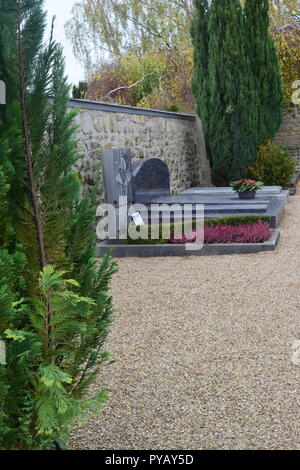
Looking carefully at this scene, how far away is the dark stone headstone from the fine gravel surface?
9.81 ft

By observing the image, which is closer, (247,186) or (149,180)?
(149,180)

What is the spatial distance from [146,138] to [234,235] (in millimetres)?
3960

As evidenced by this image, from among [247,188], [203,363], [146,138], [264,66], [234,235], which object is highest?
[264,66]

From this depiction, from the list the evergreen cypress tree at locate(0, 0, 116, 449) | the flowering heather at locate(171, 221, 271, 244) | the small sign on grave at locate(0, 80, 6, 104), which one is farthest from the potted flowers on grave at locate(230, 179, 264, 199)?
the small sign on grave at locate(0, 80, 6, 104)

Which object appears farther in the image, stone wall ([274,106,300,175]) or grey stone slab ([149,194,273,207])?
stone wall ([274,106,300,175])

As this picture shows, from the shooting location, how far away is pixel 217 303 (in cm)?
552

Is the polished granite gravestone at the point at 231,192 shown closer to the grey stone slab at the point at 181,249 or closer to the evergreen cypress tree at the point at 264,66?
the evergreen cypress tree at the point at 264,66

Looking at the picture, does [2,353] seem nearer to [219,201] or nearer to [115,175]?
[115,175]

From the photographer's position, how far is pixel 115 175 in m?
8.63

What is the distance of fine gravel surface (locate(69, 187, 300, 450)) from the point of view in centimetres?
305

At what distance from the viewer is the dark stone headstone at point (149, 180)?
966 centimetres

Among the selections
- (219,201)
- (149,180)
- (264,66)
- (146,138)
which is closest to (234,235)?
(149,180)

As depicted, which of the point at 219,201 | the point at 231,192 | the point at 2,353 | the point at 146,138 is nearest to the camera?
the point at 2,353

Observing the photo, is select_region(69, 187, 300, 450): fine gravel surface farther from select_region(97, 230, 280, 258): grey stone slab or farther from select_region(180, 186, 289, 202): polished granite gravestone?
select_region(180, 186, 289, 202): polished granite gravestone
